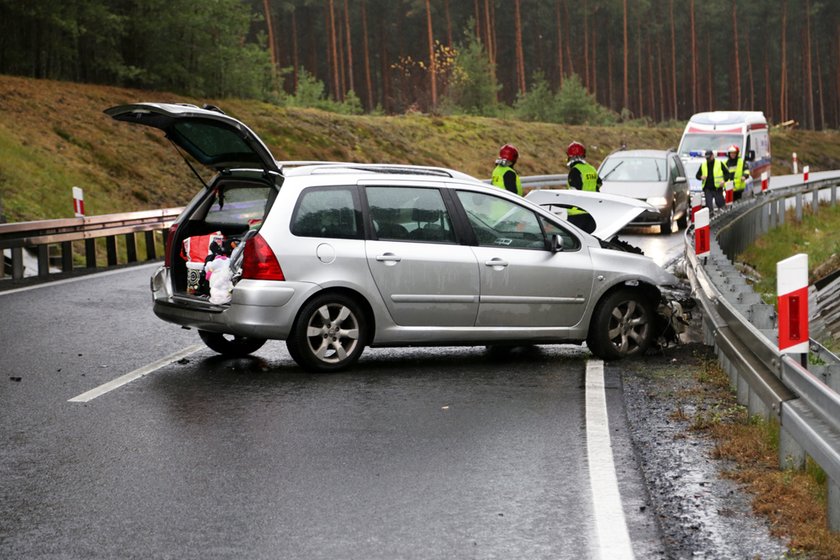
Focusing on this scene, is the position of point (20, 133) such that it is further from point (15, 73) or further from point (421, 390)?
point (421, 390)

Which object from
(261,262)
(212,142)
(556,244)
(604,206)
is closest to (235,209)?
(212,142)

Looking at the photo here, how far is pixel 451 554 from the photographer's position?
4.93 meters

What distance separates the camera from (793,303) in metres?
5.71

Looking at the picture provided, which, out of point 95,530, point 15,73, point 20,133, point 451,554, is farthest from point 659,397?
point 15,73

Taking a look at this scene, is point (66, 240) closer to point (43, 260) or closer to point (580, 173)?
point (43, 260)

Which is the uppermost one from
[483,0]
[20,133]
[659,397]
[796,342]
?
[483,0]

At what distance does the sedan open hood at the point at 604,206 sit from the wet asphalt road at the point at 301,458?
4.13 ft

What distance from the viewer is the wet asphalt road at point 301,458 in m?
5.18

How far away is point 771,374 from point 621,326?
12.8ft

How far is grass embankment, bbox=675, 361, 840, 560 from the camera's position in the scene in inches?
199

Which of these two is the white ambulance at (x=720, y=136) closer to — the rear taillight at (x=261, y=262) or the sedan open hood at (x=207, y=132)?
the sedan open hood at (x=207, y=132)

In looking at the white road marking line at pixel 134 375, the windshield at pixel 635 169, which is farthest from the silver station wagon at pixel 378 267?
the windshield at pixel 635 169

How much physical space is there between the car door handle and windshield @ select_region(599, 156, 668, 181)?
1733cm

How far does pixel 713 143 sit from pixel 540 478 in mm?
31958
